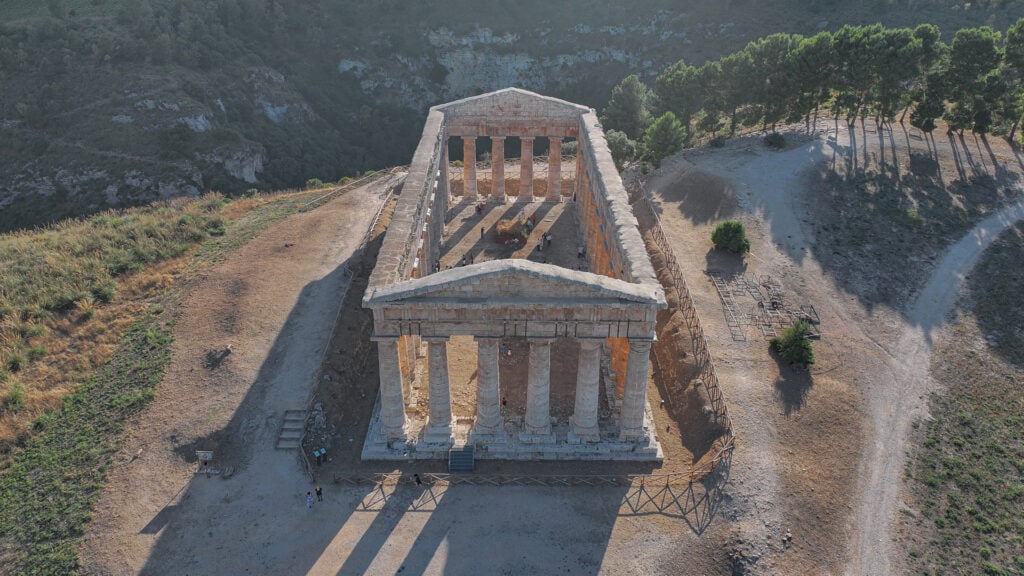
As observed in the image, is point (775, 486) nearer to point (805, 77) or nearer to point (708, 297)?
point (708, 297)

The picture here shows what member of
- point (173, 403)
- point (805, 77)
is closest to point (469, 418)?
point (173, 403)

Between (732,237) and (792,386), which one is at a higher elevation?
(732,237)

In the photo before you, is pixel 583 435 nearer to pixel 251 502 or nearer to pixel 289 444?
pixel 289 444

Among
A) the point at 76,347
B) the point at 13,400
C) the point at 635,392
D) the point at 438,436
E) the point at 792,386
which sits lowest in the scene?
the point at 438,436

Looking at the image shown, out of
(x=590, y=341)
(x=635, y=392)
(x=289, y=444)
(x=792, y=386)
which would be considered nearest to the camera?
(x=590, y=341)

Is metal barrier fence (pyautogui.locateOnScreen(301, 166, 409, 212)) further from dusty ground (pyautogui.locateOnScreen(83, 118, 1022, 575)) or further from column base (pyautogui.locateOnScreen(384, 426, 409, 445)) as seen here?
column base (pyautogui.locateOnScreen(384, 426, 409, 445))

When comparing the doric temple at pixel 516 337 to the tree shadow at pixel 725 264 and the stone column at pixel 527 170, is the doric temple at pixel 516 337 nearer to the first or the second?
the stone column at pixel 527 170

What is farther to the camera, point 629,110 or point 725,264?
point 629,110

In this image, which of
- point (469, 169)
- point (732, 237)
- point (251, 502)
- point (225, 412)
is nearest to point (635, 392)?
point (251, 502)

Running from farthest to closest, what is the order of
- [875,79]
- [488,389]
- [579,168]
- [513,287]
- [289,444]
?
1. [875,79]
2. [579,168]
3. [289,444]
4. [488,389]
5. [513,287]
